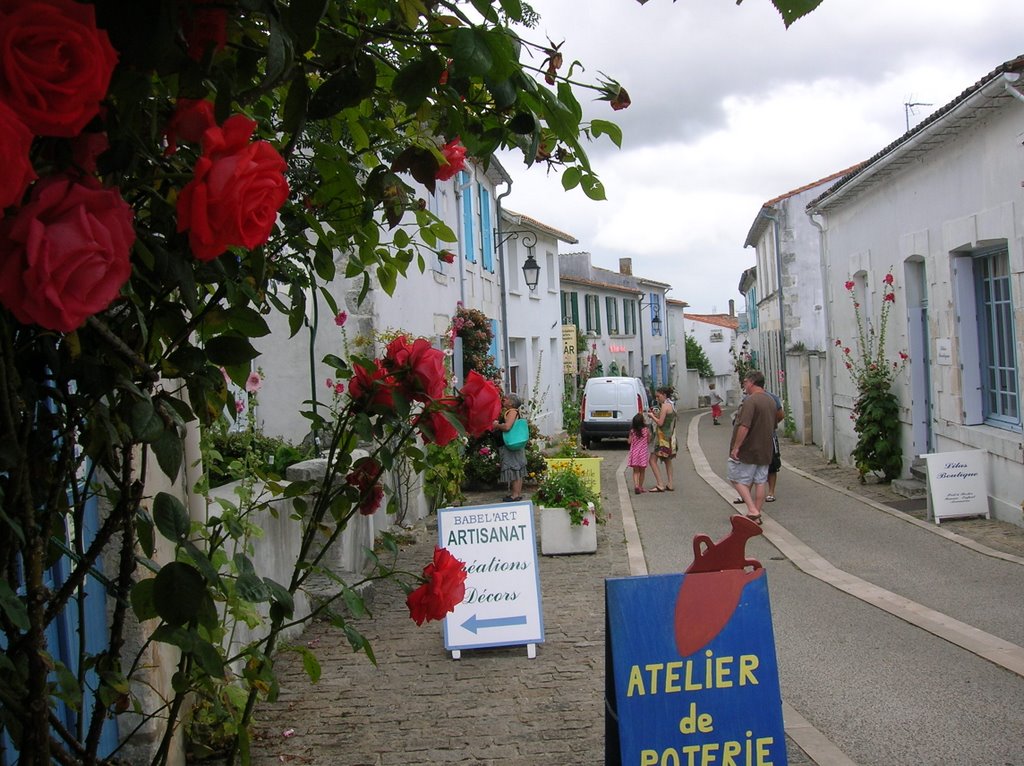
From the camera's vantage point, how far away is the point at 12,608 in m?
1.40

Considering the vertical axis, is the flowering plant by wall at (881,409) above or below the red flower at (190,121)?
below

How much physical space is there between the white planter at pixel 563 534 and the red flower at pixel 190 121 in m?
8.43

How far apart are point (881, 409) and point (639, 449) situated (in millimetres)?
3478

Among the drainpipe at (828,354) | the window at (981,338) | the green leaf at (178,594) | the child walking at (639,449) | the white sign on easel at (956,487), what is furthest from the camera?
the drainpipe at (828,354)

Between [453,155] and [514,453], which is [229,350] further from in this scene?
[514,453]

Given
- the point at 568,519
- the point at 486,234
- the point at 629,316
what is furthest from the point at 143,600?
the point at 629,316

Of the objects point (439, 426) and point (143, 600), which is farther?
point (439, 426)

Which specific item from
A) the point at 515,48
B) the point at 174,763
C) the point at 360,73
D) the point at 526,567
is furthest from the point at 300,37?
the point at 526,567

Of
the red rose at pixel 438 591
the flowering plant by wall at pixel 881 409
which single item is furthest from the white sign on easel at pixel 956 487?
the red rose at pixel 438 591

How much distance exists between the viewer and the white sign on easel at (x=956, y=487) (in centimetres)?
1057

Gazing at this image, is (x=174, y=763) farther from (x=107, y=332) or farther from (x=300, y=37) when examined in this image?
(x=300, y=37)

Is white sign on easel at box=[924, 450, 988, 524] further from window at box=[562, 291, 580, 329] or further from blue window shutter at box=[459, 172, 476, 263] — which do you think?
window at box=[562, 291, 580, 329]

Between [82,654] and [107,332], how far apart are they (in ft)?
2.24

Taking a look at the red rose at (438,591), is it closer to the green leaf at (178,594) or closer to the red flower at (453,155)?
the green leaf at (178,594)
